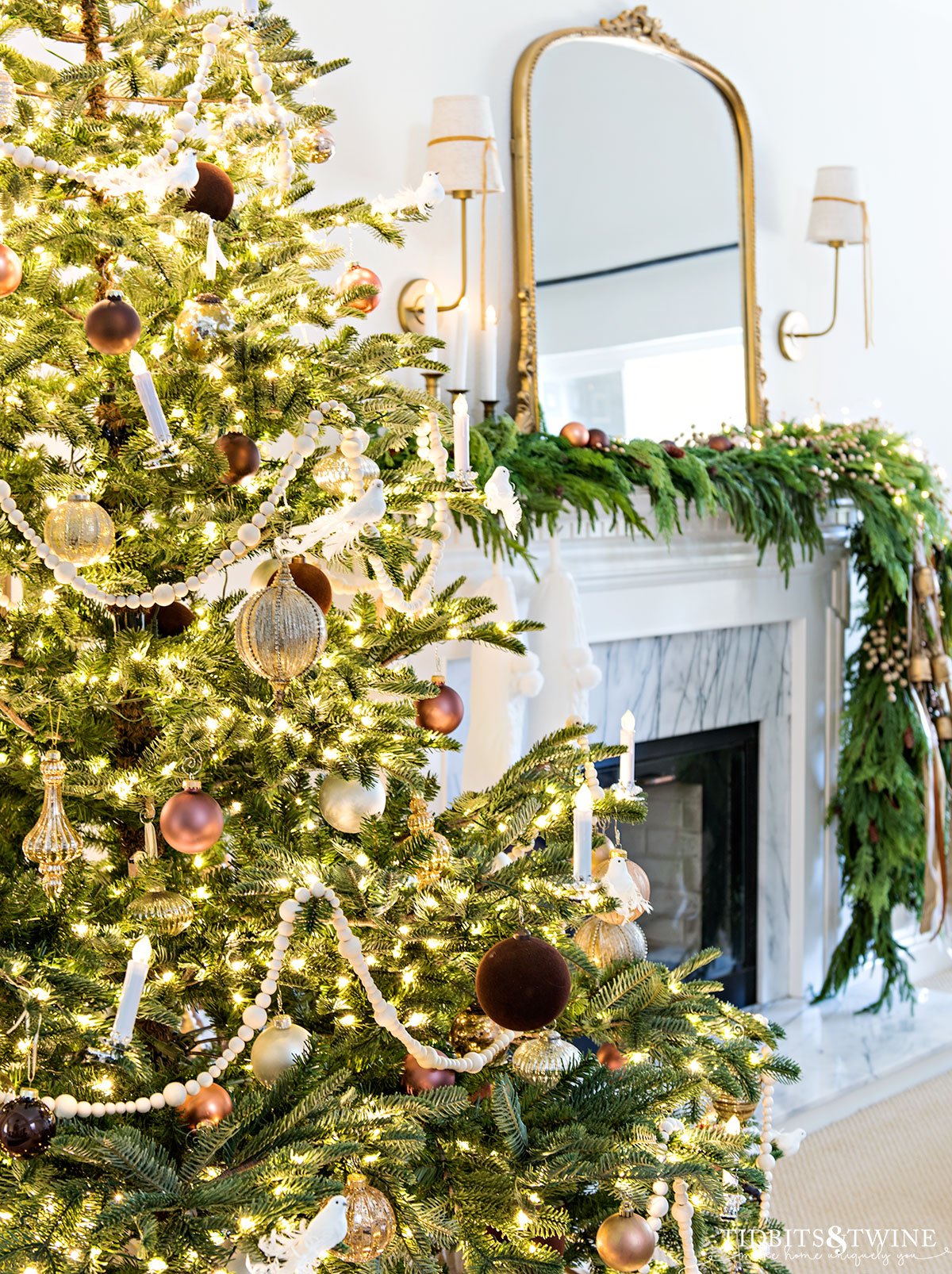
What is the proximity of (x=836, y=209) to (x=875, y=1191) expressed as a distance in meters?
2.22

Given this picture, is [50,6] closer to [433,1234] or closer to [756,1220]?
[433,1234]

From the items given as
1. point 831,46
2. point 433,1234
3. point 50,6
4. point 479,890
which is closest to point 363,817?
point 479,890

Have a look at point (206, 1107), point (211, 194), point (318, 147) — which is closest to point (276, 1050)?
point (206, 1107)

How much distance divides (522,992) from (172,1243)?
0.36 meters

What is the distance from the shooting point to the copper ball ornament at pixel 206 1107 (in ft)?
3.93

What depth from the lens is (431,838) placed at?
1.43 metres

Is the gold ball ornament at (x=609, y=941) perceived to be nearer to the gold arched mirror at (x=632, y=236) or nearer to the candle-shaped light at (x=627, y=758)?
the candle-shaped light at (x=627, y=758)

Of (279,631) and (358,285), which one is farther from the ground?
(358,285)

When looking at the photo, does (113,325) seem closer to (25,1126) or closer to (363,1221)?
(25,1126)

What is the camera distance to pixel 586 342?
104 inches

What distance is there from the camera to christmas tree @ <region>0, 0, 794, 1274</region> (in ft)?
3.89

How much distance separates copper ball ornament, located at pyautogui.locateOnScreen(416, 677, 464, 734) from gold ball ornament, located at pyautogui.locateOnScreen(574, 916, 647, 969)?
29 centimetres

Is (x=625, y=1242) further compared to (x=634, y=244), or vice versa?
(x=634, y=244)

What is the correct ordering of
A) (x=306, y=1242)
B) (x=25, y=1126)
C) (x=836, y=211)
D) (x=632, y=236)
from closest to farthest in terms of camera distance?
(x=306, y=1242)
(x=25, y=1126)
(x=632, y=236)
(x=836, y=211)
